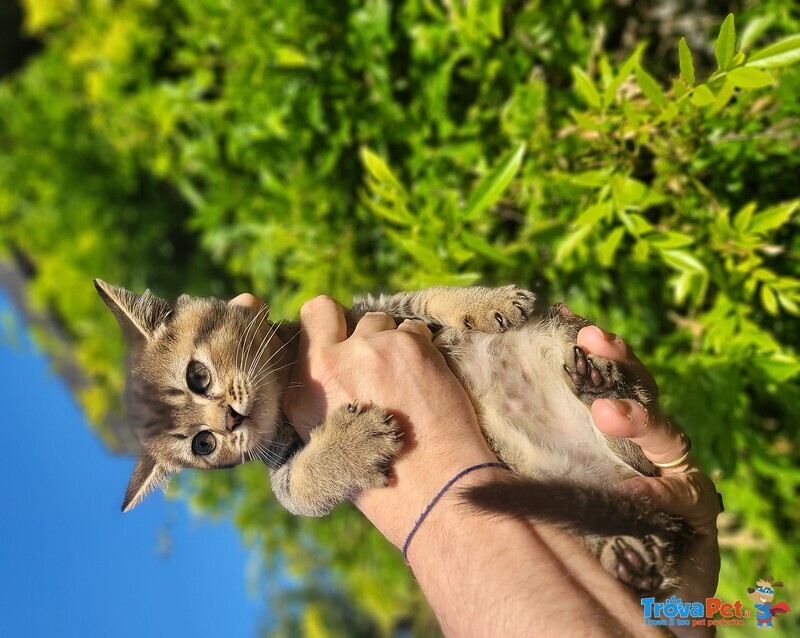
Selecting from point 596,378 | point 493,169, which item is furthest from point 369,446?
point 493,169

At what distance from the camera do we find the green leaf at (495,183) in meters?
2.19

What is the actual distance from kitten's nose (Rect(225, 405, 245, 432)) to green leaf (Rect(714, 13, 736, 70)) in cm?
169

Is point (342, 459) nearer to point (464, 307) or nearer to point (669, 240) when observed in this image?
point (464, 307)

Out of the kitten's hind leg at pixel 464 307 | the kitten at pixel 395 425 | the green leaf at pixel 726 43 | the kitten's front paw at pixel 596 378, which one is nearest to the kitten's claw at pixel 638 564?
the kitten at pixel 395 425

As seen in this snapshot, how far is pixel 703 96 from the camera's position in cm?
170

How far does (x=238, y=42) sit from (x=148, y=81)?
1373 mm

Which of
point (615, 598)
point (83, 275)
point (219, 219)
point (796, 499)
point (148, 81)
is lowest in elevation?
point (796, 499)

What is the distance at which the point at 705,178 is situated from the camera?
2424 millimetres

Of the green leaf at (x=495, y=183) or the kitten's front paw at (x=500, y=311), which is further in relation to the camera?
the green leaf at (x=495, y=183)

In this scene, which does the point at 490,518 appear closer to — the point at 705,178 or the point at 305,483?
the point at 305,483

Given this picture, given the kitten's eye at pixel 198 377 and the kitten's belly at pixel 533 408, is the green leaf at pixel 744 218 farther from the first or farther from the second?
the kitten's eye at pixel 198 377

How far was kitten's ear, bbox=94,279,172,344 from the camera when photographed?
2129 mm

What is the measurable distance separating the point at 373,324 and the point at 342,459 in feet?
1.40

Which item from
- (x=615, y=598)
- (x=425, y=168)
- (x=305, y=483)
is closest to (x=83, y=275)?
(x=425, y=168)
